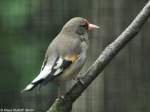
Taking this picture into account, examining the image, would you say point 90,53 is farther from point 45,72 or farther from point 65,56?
point 45,72

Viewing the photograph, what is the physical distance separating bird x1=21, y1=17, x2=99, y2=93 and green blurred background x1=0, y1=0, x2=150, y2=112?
5.59ft

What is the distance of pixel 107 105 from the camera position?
6.57 metres

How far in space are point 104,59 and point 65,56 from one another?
0.73 meters

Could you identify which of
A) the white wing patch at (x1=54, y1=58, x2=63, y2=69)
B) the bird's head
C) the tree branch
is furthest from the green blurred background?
the tree branch

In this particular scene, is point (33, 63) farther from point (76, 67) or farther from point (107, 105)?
point (76, 67)

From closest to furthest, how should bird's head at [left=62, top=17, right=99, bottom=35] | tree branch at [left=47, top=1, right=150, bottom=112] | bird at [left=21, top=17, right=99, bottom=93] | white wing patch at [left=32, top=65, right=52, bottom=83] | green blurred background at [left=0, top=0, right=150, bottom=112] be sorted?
tree branch at [left=47, top=1, right=150, bottom=112]
white wing patch at [left=32, top=65, right=52, bottom=83]
bird at [left=21, top=17, right=99, bottom=93]
bird's head at [left=62, top=17, right=99, bottom=35]
green blurred background at [left=0, top=0, right=150, bottom=112]

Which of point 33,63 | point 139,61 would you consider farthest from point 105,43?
point 33,63

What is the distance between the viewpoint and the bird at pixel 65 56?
13.2ft

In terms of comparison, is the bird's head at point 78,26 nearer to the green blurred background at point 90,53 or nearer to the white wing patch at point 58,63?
the white wing patch at point 58,63

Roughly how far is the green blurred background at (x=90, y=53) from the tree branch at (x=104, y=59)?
2.60 meters

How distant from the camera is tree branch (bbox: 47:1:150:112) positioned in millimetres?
3429

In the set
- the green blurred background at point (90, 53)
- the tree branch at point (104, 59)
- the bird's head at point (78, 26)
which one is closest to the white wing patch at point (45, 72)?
the tree branch at point (104, 59)

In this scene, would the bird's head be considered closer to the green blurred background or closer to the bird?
the bird

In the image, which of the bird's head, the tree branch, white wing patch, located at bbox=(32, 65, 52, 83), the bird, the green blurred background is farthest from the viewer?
the green blurred background
